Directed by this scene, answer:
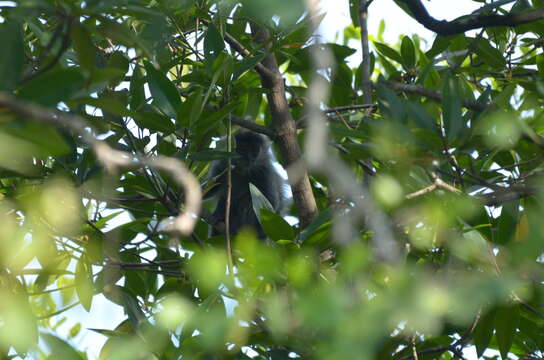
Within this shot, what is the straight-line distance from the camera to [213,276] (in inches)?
46.9

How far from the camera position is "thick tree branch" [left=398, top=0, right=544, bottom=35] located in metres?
2.56

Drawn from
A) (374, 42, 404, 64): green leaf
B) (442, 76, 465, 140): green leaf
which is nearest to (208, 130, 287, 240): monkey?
(374, 42, 404, 64): green leaf

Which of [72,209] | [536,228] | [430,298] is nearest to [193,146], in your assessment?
[72,209]

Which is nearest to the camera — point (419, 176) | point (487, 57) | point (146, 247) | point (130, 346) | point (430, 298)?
point (430, 298)

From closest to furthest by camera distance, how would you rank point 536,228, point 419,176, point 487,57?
point 536,228, point 419,176, point 487,57

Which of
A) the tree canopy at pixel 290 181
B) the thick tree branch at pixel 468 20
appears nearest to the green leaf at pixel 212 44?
the tree canopy at pixel 290 181

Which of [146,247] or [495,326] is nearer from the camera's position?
[495,326]

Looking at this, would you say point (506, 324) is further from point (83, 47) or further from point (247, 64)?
point (83, 47)

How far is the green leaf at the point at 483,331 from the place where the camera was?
2.91 meters

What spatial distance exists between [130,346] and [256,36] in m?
2.79

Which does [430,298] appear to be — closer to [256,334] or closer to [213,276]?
[213,276]

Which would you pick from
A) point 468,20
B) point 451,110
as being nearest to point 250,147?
point 468,20

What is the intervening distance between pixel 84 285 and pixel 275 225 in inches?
38.0

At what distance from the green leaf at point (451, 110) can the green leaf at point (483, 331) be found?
106 cm
